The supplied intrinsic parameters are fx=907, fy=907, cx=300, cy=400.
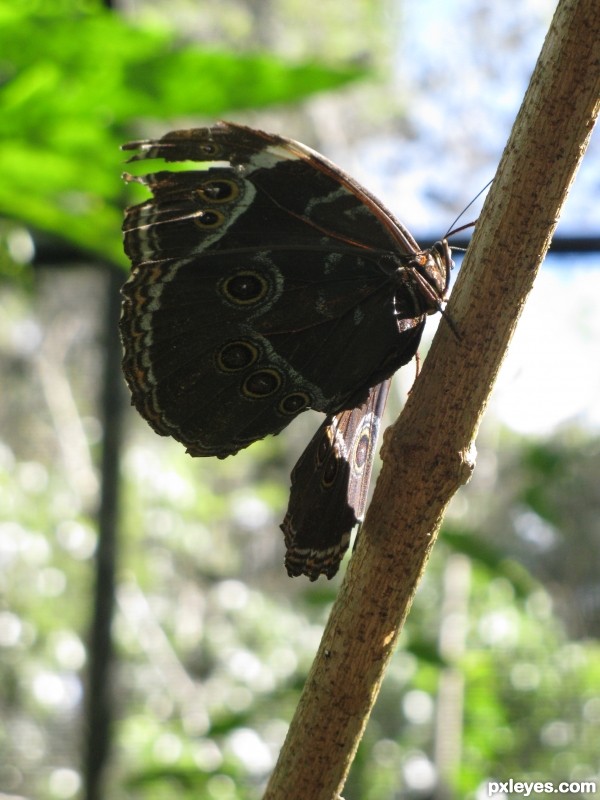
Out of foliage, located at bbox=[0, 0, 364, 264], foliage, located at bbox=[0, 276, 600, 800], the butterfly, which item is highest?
foliage, located at bbox=[0, 276, 600, 800]

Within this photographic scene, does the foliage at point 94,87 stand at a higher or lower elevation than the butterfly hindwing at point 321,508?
higher

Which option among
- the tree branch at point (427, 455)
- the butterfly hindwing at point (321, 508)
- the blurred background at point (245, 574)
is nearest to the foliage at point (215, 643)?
the blurred background at point (245, 574)

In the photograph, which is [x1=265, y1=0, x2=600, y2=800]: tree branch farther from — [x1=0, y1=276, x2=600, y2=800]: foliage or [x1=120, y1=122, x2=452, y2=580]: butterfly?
[x1=0, y1=276, x2=600, y2=800]: foliage

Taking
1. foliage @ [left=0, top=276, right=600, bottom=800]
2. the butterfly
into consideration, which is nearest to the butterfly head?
the butterfly

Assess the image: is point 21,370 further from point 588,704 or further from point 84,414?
point 588,704

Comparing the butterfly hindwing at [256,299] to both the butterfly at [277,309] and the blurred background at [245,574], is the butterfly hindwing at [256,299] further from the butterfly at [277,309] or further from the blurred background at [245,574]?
the blurred background at [245,574]

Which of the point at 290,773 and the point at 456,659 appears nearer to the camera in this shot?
the point at 290,773

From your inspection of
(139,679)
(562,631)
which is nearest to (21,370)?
(139,679)
